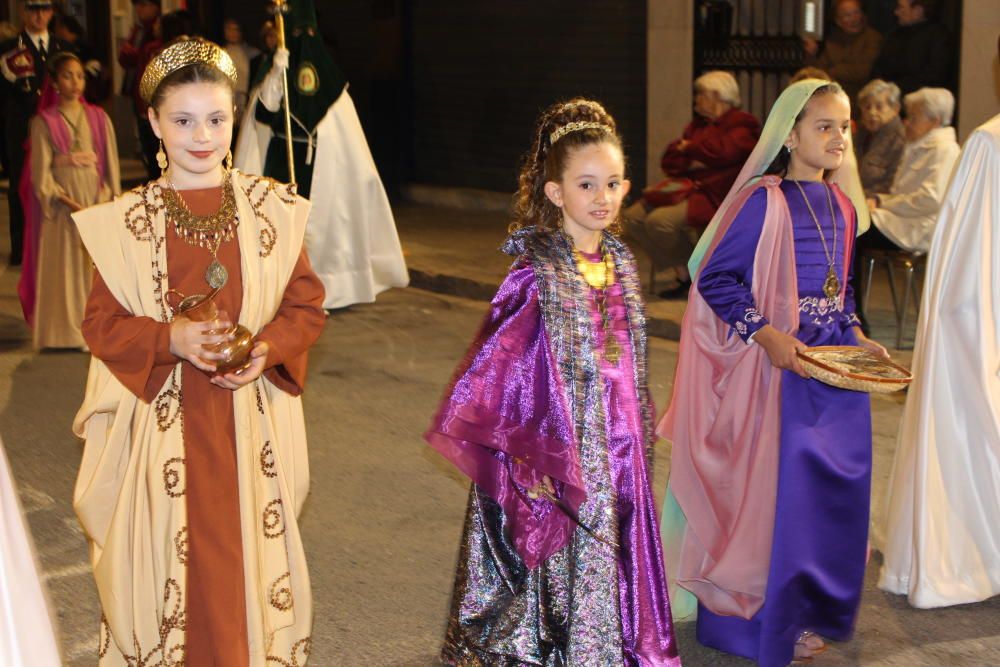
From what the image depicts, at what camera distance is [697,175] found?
420 inches

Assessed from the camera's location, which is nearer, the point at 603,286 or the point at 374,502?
the point at 603,286

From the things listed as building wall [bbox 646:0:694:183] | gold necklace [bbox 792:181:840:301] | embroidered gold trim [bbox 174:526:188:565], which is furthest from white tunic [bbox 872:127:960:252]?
embroidered gold trim [bbox 174:526:188:565]

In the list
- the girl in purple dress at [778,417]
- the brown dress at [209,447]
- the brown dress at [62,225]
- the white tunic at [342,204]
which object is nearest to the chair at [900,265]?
the white tunic at [342,204]

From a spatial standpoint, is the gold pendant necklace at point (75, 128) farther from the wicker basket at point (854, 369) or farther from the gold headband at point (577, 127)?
the wicker basket at point (854, 369)

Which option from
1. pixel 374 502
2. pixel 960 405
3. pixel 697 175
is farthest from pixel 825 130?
pixel 697 175

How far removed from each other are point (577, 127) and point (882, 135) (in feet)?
19.3

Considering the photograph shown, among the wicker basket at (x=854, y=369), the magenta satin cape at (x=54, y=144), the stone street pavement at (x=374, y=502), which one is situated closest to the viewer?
the wicker basket at (x=854, y=369)

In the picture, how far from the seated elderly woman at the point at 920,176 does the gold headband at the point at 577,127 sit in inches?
201

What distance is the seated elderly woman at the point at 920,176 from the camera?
30.1 ft

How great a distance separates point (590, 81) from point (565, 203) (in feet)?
35.6

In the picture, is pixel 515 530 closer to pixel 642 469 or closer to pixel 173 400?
pixel 642 469

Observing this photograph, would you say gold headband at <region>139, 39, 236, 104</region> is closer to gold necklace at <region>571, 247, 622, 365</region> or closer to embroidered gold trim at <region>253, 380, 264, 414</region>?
embroidered gold trim at <region>253, 380, 264, 414</region>

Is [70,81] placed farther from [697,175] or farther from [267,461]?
[267,461]

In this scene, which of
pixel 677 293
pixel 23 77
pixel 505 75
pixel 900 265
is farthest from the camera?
pixel 505 75
